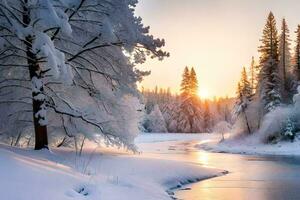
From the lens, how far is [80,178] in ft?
30.1

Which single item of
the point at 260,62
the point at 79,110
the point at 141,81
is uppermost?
the point at 260,62

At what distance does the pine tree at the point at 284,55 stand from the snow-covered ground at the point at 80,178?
41.1 meters

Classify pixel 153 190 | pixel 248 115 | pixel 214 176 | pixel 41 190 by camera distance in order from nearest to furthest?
pixel 41 190 → pixel 153 190 → pixel 214 176 → pixel 248 115

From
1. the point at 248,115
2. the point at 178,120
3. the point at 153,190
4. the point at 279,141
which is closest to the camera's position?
the point at 153,190

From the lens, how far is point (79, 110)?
1286 cm

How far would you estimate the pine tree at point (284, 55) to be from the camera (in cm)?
5412

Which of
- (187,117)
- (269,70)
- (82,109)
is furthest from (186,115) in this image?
(82,109)

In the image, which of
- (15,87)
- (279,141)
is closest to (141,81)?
(15,87)

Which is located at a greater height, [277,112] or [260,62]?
[260,62]

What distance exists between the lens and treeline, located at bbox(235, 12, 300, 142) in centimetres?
5044

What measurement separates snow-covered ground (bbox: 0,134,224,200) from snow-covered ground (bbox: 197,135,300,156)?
27.6 m

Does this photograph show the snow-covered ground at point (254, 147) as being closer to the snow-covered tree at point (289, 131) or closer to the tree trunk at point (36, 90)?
the snow-covered tree at point (289, 131)

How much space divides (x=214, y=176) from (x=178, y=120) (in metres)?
73.7

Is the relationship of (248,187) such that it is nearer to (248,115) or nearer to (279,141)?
Result: (279,141)
